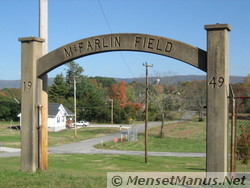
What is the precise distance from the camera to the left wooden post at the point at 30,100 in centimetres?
968

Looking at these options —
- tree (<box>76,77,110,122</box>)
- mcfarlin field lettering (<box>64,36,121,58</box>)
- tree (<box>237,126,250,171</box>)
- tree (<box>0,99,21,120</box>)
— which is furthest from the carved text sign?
tree (<box>76,77,110,122</box>)

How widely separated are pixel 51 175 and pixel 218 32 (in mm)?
5064

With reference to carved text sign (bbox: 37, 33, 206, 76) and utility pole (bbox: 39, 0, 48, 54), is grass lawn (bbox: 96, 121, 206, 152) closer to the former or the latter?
utility pole (bbox: 39, 0, 48, 54)

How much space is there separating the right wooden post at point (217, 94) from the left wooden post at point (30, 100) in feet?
14.6

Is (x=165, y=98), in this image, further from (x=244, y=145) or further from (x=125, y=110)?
(x=244, y=145)

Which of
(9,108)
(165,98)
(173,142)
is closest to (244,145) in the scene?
(173,142)

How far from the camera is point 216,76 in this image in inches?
304

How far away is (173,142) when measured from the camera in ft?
150

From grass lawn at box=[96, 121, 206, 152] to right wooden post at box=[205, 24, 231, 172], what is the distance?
31580 millimetres

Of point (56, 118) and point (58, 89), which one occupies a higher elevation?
point (58, 89)

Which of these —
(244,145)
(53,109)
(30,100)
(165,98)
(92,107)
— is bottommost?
(244,145)

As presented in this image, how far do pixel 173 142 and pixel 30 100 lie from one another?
123 feet

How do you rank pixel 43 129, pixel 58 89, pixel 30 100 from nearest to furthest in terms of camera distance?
pixel 30 100
pixel 43 129
pixel 58 89

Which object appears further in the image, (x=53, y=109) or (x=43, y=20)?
(x=53, y=109)
